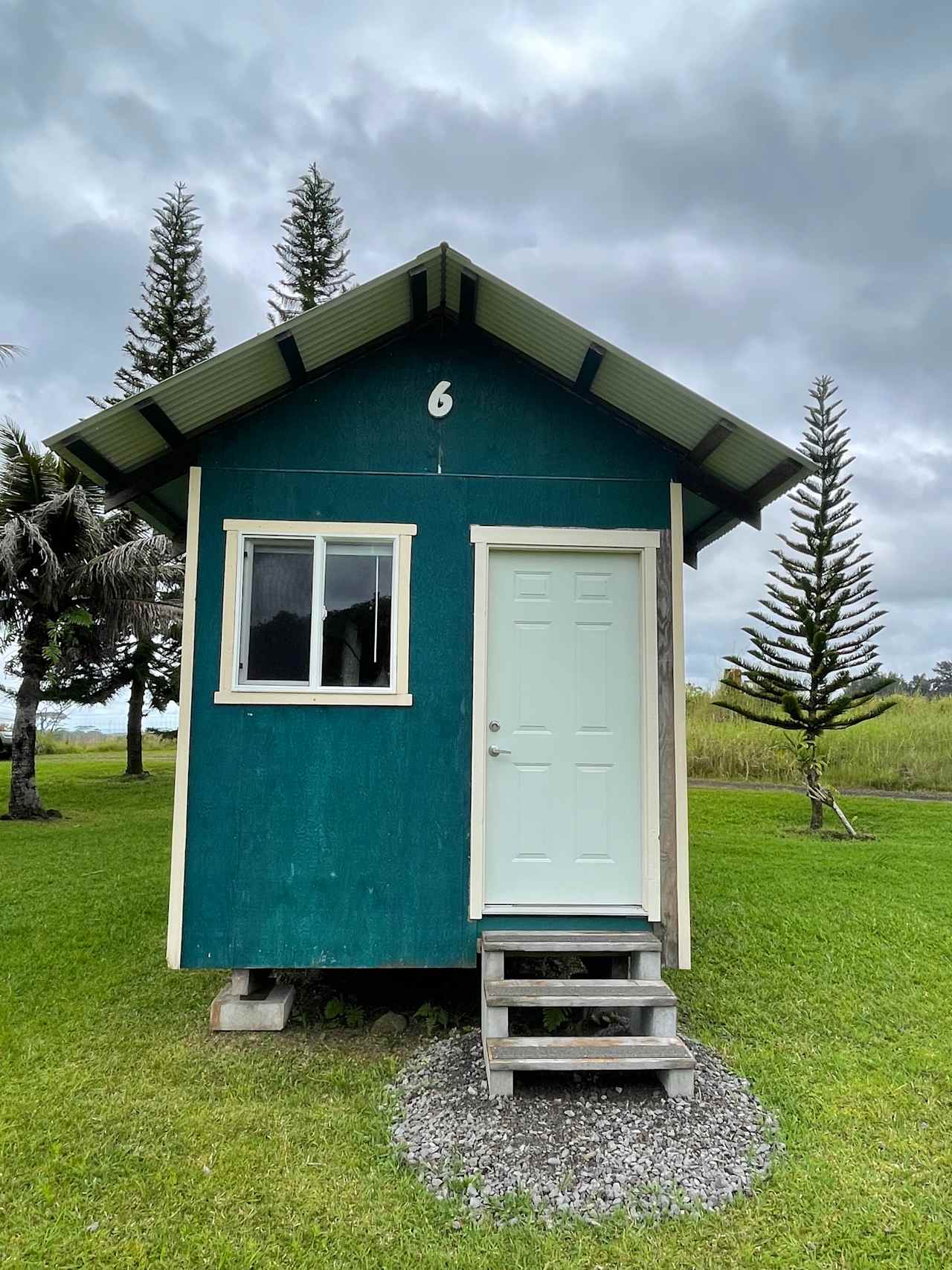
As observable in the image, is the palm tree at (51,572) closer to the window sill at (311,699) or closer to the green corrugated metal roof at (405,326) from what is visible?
the green corrugated metal roof at (405,326)

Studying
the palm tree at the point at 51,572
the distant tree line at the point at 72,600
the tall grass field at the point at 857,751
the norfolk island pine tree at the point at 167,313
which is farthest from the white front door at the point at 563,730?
the norfolk island pine tree at the point at 167,313

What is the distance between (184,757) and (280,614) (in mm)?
874

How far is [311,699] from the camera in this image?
4.01 meters

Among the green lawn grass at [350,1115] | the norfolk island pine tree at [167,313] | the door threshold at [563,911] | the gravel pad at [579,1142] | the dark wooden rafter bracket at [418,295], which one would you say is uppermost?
the norfolk island pine tree at [167,313]

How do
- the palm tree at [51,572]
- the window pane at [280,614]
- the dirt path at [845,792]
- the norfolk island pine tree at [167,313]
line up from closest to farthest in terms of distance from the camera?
1. the window pane at [280,614]
2. the palm tree at [51,572]
3. the dirt path at [845,792]
4. the norfolk island pine tree at [167,313]

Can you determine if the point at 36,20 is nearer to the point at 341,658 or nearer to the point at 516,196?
the point at 516,196

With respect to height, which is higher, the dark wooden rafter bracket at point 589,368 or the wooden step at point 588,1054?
the dark wooden rafter bracket at point 589,368

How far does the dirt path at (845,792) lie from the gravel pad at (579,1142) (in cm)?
1109

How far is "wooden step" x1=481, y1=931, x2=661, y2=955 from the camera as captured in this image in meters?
3.76

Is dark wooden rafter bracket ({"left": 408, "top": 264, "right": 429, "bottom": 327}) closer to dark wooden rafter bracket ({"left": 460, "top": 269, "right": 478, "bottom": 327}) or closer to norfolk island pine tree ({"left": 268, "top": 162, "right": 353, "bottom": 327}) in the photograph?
dark wooden rafter bracket ({"left": 460, "top": 269, "right": 478, "bottom": 327})

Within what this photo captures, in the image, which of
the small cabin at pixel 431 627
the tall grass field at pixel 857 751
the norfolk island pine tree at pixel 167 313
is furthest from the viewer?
the norfolk island pine tree at pixel 167 313

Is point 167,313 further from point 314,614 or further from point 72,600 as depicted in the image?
point 314,614

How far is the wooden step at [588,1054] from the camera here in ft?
10.6

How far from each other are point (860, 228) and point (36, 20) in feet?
35.6
